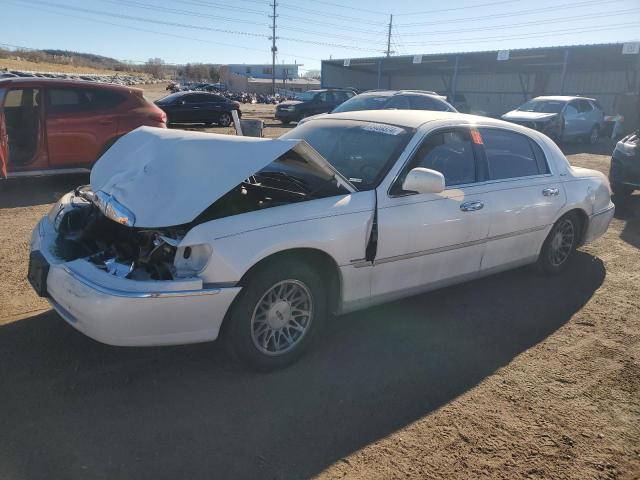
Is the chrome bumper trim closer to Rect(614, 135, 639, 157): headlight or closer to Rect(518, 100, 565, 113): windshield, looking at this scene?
Rect(614, 135, 639, 157): headlight

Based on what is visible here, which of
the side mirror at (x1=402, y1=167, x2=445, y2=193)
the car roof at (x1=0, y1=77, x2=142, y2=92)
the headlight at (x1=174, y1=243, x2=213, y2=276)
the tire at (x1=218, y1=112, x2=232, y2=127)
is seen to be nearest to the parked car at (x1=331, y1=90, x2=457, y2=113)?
the car roof at (x1=0, y1=77, x2=142, y2=92)

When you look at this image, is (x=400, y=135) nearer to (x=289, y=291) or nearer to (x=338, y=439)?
(x=289, y=291)

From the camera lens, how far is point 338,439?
9.04 ft

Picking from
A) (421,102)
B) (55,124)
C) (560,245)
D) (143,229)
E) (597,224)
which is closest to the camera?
(143,229)

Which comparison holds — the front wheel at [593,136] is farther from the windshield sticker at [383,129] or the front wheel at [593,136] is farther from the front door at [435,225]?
the windshield sticker at [383,129]

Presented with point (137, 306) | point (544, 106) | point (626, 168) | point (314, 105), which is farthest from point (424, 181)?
point (314, 105)

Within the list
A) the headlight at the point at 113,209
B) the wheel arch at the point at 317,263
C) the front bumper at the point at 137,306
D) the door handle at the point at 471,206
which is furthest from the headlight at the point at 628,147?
the headlight at the point at 113,209

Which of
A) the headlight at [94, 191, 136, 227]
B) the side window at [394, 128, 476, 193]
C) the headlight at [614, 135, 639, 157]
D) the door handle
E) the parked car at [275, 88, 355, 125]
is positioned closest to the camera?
the headlight at [94, 191, 136, 227]

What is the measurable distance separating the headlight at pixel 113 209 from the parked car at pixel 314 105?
18.3 meters

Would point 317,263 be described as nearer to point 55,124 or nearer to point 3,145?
point 3,145

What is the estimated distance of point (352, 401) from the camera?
3.10 m

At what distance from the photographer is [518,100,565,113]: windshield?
18.0 meters

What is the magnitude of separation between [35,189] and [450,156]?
7.00 m

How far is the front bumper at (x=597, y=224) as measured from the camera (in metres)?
5.46
